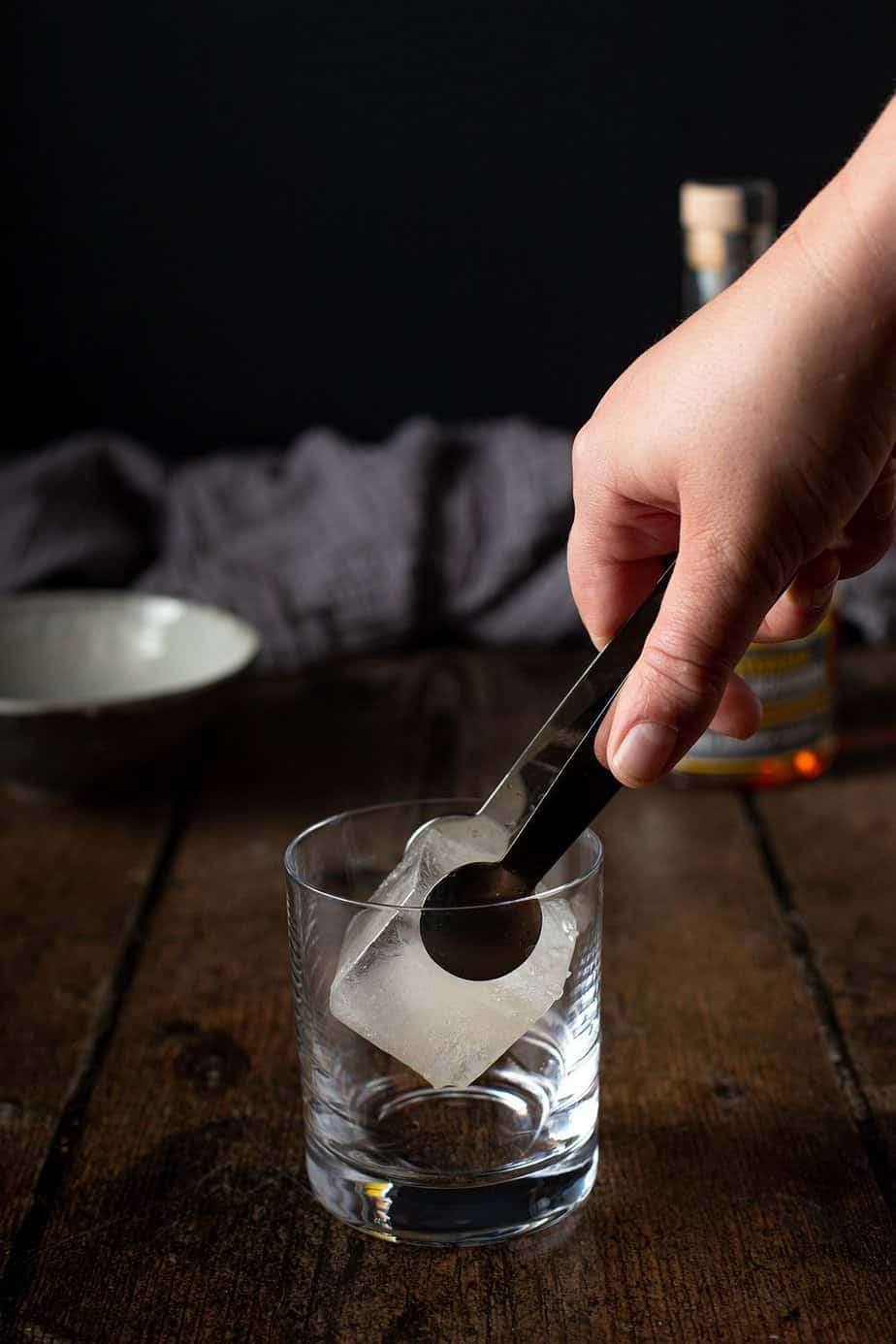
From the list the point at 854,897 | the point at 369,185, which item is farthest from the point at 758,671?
the point at 369,185

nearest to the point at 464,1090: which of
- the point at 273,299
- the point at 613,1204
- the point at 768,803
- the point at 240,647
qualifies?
the point at 613,1204

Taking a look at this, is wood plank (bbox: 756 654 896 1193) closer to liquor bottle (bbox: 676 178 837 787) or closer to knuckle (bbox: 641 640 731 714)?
liquor bottle (bbox: 676 178 837 787)

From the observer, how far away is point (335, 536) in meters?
1.45

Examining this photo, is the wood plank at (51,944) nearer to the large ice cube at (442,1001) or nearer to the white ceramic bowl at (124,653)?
the white ceramic bowl at (124,653)

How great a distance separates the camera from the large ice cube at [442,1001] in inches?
21.5

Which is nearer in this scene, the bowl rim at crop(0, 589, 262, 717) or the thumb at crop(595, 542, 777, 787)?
the thumb at crop(595, 542, 777, 787)

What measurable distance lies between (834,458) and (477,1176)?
11.3 inches

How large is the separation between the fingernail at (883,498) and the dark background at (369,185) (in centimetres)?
118

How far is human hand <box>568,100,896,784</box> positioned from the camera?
1.51 feet

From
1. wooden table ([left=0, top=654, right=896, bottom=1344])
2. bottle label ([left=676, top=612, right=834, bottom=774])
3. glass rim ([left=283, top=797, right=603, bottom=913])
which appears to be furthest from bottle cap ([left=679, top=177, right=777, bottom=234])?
glass rim ([left=283, top=797, right=603, bottom=913])

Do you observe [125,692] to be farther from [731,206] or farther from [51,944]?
[731,206]

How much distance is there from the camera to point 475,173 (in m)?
1.77

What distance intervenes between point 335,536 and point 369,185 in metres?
0.56

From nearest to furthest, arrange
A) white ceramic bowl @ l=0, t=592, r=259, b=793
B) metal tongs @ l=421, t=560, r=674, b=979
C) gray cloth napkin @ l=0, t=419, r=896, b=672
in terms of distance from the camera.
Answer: metal tongs @ l=421, t=560, r=674, b=979
white ceramic bowl @ l=0, t=592, r=259, b=793
gray cloth napkin @ l=0, t=419, r=896, b=672
